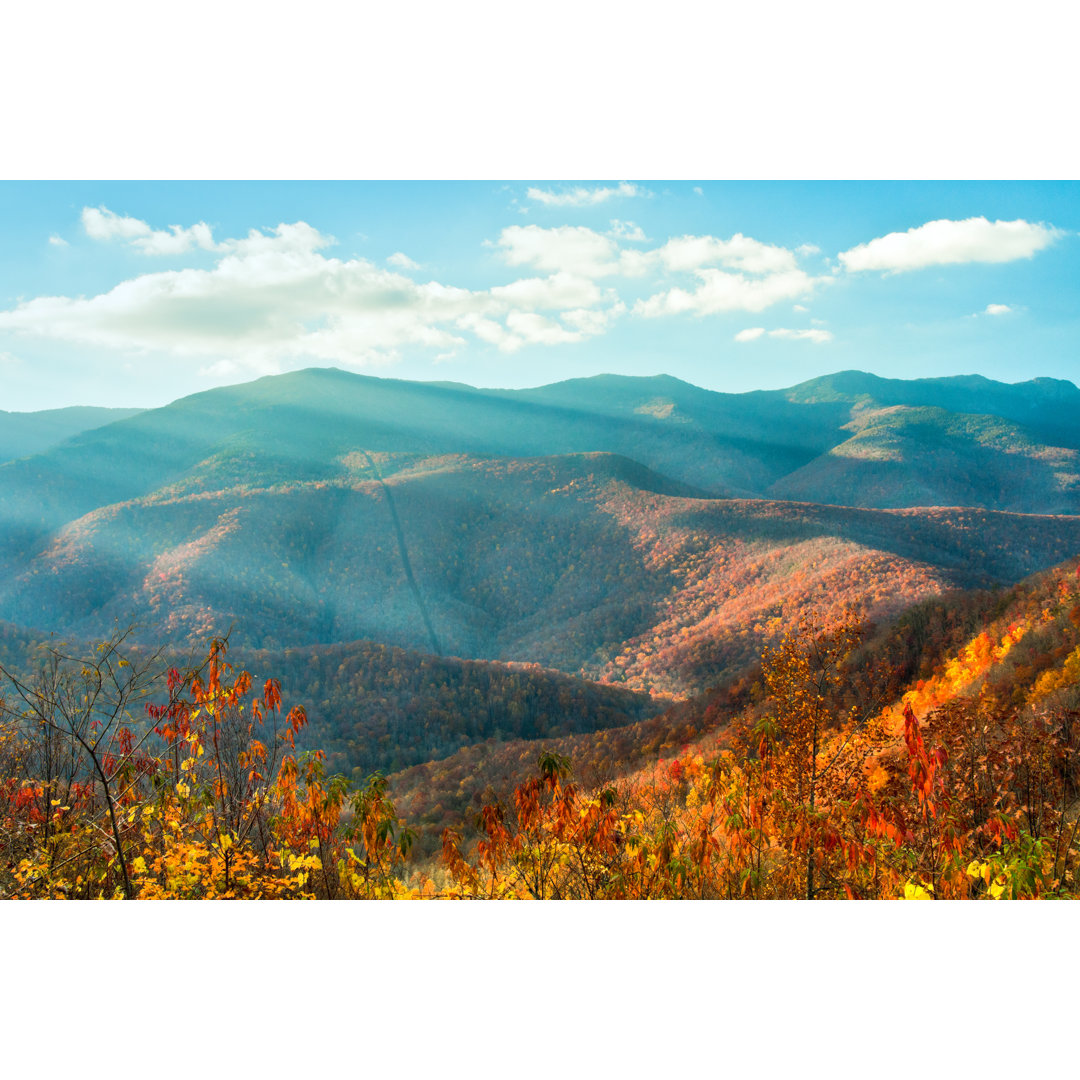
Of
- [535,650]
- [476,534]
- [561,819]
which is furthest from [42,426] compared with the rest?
[561,819]

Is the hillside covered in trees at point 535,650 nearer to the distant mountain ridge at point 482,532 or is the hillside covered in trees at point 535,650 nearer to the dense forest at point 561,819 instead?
the dense forest at point 561,819

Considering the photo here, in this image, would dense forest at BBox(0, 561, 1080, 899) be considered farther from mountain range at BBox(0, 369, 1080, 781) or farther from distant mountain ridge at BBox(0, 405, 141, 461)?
distant mountain ridge at BBox(0, 405, 141, 461)

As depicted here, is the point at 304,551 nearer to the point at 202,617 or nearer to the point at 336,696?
the point at 202,617

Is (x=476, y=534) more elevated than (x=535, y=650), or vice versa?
(x=476, y=534)

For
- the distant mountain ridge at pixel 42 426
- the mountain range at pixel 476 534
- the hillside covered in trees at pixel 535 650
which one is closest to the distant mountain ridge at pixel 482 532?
the mountain range at pixel 476 534

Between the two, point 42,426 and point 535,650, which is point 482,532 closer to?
point 535,650

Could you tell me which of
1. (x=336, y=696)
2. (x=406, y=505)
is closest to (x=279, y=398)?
(x=406, y=505)

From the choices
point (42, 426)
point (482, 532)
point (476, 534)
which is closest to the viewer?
point (476, 534)

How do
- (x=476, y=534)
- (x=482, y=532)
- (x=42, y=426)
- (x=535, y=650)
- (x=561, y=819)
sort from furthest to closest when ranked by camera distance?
(x=42, y=426)
(x=482, y=532)
(x=476, y=534)
(x=535, y=650)
(x=561, y=819)

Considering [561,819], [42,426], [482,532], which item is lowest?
[482,532]

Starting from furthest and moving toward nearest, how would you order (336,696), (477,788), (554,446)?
(554,446) → (336,696) → (477,788)

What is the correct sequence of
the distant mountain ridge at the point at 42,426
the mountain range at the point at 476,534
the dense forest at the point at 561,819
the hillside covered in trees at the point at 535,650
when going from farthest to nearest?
the distant mountain ridge at the point at 42,426, the mountain range at the point at 476,534, the hillside covered in trees at the point at 535,650, the dense forest at the point at 561,819
